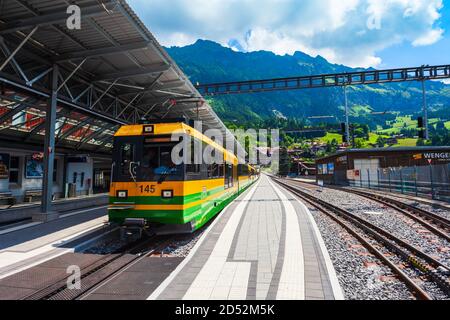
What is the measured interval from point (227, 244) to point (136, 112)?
11093 mm

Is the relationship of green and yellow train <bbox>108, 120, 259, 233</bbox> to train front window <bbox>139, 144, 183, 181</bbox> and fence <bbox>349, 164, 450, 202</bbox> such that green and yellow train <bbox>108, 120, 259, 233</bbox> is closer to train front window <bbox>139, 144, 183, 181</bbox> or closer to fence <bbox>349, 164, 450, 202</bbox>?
train front window <bbox>139, 144, 183, 181</bbox>

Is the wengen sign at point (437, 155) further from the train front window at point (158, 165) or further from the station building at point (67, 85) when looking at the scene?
the train front window at point (158, 165)

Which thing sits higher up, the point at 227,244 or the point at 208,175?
the point at 208,175

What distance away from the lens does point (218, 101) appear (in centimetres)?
19150

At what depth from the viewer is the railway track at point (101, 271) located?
4.09 m

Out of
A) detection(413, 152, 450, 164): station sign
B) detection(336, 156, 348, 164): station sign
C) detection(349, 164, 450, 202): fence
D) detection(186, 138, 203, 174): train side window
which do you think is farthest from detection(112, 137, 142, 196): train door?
detection(413, 152, 450, 164): station sign

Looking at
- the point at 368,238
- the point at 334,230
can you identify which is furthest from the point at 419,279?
the point at 334,230

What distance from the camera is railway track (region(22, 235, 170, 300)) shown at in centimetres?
409

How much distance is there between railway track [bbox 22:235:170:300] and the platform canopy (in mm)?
6086

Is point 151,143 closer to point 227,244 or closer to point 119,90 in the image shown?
point 227,244

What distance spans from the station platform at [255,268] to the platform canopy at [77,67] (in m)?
6.61

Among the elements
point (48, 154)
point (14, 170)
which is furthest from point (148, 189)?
point (14, 170)

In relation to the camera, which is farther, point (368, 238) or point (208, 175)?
point (208, 175)
